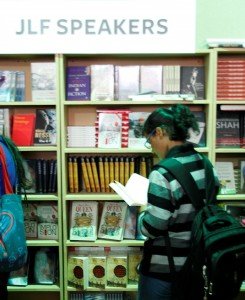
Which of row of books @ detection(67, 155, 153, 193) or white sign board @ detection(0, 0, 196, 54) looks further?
row of books @ detection(67, 155, 153, 193)

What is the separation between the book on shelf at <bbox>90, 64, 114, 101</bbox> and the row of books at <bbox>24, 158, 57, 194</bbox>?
1.92 ft

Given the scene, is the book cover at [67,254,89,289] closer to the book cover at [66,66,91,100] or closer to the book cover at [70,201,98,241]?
the book cover at [70,201,98,241]

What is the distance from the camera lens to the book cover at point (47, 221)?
2844 millimetres

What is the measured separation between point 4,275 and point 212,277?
1334 mm

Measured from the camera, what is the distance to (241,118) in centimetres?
283

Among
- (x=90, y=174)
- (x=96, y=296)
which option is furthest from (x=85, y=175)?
(x=96, y=296)

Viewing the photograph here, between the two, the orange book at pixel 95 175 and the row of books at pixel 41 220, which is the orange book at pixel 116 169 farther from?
the row of books at pixel 41 220

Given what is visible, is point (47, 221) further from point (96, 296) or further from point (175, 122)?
point (175, 122)

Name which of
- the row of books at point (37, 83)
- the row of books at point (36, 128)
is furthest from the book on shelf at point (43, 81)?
the row of books at point (36, 128)

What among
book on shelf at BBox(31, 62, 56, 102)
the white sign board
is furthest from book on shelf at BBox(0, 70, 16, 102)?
the white sign board

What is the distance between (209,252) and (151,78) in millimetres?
1603

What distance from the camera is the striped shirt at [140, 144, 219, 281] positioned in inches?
63.2

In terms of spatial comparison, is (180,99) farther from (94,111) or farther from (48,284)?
(48,284)

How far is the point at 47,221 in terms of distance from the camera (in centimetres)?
287
